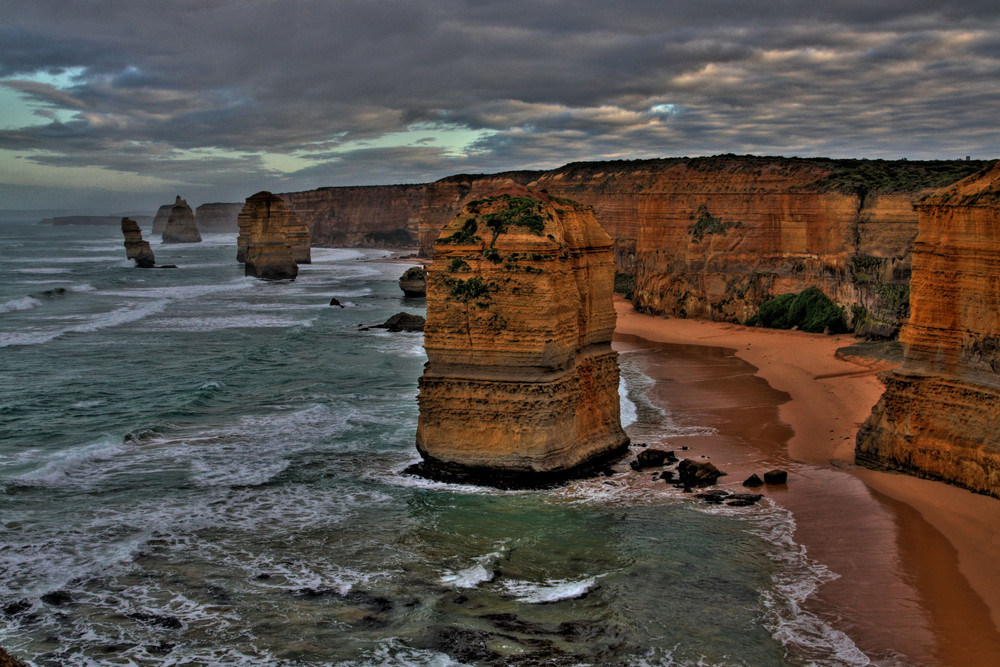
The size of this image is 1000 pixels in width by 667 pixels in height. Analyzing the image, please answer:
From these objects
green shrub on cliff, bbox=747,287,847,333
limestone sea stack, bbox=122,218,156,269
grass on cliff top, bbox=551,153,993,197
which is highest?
grass on cliff top, bbox=551,153,993,197

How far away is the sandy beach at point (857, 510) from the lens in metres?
10.3

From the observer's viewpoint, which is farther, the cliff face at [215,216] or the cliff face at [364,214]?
the cliff face at [215,216]

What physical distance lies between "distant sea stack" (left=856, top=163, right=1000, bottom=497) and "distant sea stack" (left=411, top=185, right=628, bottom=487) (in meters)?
6.10

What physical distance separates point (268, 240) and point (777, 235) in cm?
4330

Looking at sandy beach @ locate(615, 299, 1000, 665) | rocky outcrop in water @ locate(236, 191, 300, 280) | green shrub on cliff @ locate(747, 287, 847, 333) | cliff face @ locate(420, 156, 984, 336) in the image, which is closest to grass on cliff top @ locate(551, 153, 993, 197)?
cliff face @ locate(420, 156, 984, 336)

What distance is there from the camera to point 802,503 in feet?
48.3

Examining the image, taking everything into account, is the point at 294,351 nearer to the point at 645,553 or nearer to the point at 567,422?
the point at 567,422

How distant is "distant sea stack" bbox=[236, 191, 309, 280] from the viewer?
6525cm

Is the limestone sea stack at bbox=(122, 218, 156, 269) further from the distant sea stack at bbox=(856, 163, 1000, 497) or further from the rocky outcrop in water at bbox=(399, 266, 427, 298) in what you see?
the distant sea stack at bbox=(856, 163, 1000, 497)

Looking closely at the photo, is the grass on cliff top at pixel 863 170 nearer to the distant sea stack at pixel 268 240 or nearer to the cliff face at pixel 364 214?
the distant sea stack at pixel 268 240

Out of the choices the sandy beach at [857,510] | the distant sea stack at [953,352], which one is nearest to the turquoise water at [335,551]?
the sandy beach at [857,510]

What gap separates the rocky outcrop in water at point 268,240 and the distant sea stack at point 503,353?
171ft

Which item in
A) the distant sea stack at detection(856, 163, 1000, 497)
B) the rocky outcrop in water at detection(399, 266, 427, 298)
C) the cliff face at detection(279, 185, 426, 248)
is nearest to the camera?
the distant sea stack at detection(856, 163, 1000, 497)

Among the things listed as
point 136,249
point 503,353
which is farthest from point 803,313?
point 136,249
